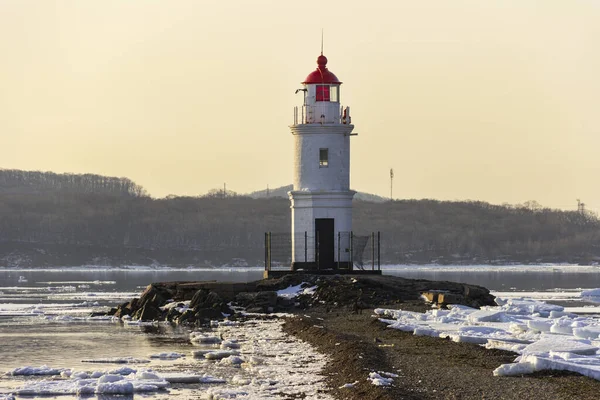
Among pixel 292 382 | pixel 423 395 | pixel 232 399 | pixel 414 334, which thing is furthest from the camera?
pixel 414 334

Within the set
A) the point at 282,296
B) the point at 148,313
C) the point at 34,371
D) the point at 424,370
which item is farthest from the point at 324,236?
the point at 424,370

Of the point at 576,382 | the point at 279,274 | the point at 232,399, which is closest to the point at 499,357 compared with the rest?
the point at 576,382

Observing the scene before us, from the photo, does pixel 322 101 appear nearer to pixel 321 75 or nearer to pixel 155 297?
pixel 321 75

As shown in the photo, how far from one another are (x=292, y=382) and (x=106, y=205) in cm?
16493

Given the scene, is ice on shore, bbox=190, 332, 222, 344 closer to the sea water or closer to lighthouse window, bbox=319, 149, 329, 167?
the sea water

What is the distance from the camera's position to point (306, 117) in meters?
43.0

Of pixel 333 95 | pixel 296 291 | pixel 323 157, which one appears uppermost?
pixel 333 95

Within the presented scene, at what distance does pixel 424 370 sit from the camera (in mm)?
18875

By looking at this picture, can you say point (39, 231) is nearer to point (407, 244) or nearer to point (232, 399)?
point (407, 244)

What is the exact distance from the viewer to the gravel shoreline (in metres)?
16.2

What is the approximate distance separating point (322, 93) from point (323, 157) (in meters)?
2.46

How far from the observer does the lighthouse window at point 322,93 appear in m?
43.0

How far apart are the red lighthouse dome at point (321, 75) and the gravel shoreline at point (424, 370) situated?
56.5 ft

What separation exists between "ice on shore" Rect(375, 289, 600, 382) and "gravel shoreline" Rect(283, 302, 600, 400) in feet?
0.88
